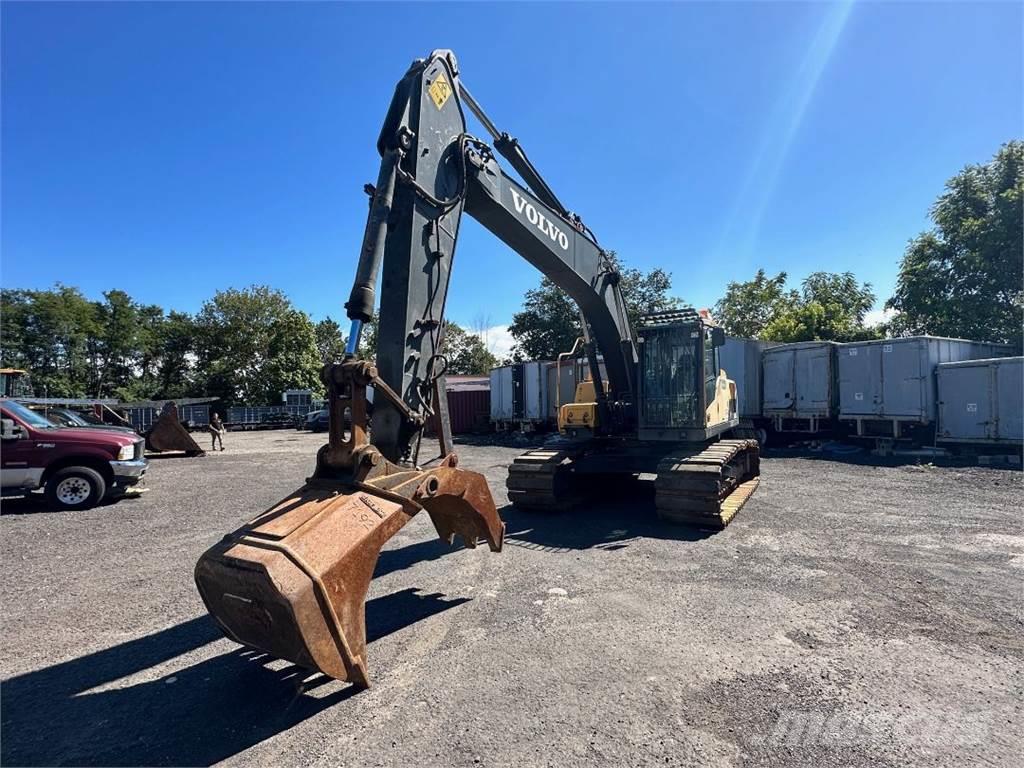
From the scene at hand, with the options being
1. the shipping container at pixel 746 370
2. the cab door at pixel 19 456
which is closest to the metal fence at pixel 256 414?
the cab door at pixel 19 456

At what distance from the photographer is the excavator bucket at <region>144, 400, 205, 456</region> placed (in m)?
19.5

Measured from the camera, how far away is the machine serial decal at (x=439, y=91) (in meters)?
5.26

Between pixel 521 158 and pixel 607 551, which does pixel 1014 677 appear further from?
pixel 521 158

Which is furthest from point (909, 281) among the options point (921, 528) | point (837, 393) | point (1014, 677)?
point (1014, 677)

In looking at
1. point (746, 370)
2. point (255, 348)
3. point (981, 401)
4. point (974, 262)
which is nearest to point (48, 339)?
point (255, 348)

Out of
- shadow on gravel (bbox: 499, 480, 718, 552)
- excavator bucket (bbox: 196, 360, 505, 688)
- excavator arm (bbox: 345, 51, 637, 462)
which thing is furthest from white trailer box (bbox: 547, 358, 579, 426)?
excavator bucket (bbox: 196, 360, 505, 688)

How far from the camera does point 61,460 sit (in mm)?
9758

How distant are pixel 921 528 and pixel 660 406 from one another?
3795 millimetres

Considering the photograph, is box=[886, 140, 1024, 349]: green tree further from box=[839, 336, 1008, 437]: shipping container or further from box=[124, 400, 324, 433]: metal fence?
box=[124, 400, 324, 433]: metal fence

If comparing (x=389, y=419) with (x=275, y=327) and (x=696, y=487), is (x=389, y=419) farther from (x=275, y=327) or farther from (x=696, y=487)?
(x=275, y=327)

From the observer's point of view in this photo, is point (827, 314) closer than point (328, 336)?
Yes

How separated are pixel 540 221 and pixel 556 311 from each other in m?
31.9

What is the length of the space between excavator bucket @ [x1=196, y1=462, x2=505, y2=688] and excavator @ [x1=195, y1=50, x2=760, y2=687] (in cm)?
1

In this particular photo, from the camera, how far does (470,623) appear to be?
4.61m
